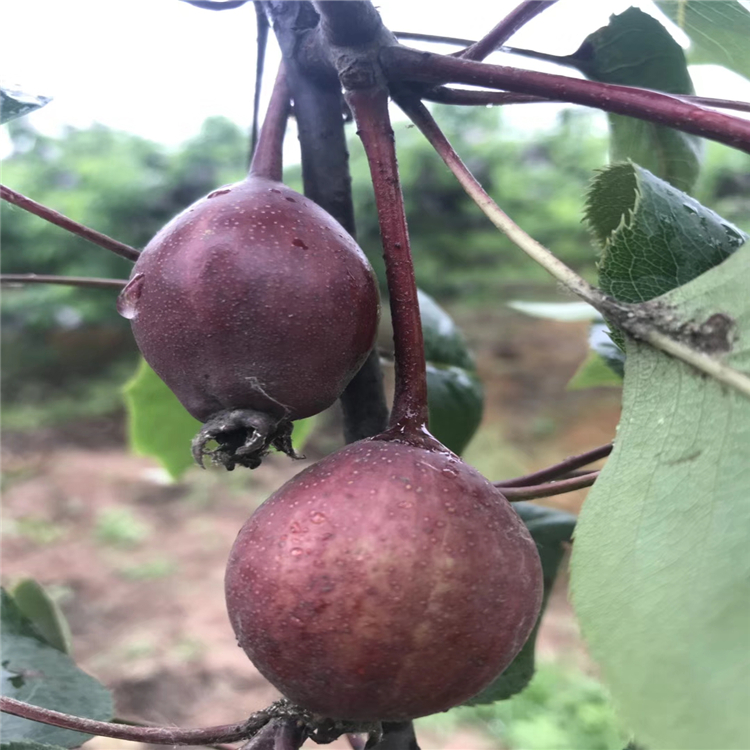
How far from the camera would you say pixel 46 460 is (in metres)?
3.76

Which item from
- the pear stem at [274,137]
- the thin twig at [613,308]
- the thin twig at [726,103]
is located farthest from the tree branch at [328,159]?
the thin twig at [726,103]

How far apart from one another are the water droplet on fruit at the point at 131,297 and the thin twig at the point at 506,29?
250 mm

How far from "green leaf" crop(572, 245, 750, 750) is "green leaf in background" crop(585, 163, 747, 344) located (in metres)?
0.03

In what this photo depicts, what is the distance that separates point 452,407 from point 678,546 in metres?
0.40

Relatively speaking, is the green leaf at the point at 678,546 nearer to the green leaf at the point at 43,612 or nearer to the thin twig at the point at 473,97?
the thin twig at the point at 473,97

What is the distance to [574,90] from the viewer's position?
37 cm

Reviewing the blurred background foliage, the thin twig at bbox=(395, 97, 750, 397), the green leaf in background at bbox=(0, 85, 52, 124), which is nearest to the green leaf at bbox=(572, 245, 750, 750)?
the thin twig at bbox=(395, 97, 750, 397)

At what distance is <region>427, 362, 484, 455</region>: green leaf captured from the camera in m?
0.69

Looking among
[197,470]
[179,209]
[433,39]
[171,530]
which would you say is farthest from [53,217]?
[179,209]

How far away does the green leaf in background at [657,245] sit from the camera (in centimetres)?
36

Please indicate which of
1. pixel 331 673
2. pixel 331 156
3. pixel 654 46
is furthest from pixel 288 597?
pixel 654 46

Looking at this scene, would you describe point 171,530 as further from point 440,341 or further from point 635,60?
point 635,60

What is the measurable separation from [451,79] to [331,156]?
0.33ft

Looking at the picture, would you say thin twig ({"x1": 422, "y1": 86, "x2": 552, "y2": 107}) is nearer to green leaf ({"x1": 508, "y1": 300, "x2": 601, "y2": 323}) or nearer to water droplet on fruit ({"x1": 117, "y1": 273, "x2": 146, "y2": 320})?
water droplet on fruit ({"x1": 117, "y1": 273, "x2": 146, "y2": 320})
